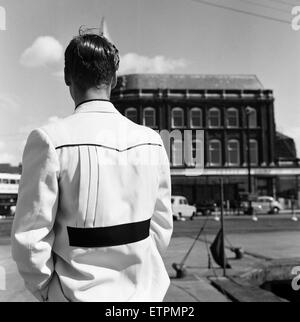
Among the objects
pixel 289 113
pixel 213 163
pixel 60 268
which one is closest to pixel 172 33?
pixel 289 113

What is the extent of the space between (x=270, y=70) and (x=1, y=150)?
1.17 m

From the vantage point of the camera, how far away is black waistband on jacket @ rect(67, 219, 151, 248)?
872 millimetres

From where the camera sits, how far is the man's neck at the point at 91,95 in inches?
38.2

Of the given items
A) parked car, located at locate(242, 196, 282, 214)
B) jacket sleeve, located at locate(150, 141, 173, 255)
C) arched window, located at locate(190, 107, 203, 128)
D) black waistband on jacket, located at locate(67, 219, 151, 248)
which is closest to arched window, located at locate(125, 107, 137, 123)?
arched window, located at locate(190, 107, 203, 128)

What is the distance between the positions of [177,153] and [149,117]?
453 millimetres

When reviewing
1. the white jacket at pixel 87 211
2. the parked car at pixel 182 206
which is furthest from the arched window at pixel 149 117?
the white jacket at pixel 87 211

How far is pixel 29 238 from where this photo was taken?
0.83 m

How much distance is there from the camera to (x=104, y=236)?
88 centimetres

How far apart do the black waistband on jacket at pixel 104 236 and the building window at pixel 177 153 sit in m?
0.70

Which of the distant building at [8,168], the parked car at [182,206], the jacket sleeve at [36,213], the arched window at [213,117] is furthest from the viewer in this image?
the parked car at [182,206]

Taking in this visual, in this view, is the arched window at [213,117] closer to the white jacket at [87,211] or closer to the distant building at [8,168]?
the distant building at [8,168]

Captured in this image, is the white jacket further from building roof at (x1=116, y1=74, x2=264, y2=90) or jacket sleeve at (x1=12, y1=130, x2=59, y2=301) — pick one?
building roof at (x1=116, y1=74, x2=264, y2=90)

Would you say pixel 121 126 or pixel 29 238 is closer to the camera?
pixel 29 238

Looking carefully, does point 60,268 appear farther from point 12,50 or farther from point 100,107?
point 12,50
